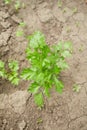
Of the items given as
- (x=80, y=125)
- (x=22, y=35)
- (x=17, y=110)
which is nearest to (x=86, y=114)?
(x=80, y=125)

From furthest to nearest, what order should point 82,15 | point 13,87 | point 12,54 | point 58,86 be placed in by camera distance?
point 82,15
point 12,54
point 13,87
point 58,86

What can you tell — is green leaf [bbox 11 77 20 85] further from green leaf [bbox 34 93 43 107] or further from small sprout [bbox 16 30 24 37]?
small sprout [bbox 16 30 24 37]

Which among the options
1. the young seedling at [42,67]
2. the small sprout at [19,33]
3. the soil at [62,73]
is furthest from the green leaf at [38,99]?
the small sprout at [19,33]

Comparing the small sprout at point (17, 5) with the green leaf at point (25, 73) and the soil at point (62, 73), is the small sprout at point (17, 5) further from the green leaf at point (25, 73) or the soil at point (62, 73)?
the green leaf at point (25, 73)

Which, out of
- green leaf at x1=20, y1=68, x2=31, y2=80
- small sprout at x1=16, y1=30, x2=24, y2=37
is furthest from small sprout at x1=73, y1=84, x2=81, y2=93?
small sprout at x1=16, y1=30, x2=24, y2=37

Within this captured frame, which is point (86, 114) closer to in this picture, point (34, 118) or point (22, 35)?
point (34, 118)

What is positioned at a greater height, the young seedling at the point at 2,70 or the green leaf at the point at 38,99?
the young seedling at the point at 2,70

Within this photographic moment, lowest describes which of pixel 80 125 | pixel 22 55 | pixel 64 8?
pixel 80 125

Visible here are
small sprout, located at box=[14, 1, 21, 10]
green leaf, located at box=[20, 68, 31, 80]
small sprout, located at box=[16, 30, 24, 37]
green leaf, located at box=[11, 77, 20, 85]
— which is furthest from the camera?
small sprout, located at box=[14, 1, 21, 10]
